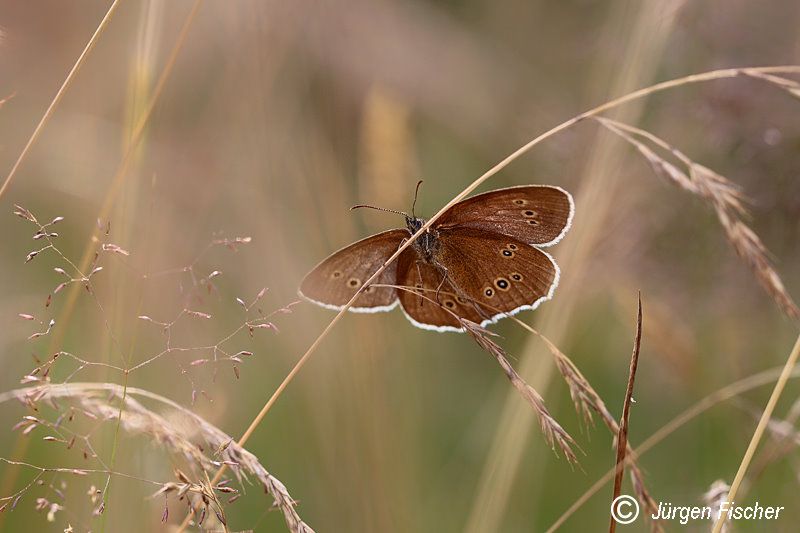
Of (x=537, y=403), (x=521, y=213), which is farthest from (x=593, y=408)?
(x=521, y=213)

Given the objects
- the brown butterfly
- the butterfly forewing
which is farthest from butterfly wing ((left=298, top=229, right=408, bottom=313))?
the butterfly forewing

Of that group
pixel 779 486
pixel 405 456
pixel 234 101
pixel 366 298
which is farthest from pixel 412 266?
pixel 234 101

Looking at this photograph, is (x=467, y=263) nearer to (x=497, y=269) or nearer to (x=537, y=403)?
(x=497, y=269)

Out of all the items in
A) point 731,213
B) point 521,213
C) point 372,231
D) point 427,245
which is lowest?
point 372,231

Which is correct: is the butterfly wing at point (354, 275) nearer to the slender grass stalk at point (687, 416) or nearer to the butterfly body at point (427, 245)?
the butterfly body at point (427, 245)

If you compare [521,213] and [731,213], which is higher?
[731,213]

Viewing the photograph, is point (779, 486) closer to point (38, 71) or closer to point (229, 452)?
point (229, 452)

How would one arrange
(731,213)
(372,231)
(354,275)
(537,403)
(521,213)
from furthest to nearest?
(372,231) → (354,275) → (521,213) → (731,213) → (537,403)

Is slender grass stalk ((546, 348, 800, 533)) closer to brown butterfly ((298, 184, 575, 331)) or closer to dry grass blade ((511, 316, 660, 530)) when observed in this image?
dry grass blade ((511, 316, 660, 530))
